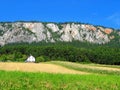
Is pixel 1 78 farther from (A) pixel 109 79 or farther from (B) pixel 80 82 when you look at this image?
(A) pixel 109 79

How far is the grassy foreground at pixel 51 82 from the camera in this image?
25.6 meters

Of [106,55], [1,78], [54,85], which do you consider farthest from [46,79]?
[106,55]

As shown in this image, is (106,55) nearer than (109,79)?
No

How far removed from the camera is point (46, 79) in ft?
89.8

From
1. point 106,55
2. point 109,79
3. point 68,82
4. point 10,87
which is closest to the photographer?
point 10,87

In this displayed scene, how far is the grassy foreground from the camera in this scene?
25562 millimetres

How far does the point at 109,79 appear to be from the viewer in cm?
2967

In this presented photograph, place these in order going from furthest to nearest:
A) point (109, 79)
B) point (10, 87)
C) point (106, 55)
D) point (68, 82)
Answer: point (106, 55) → point (109, 79) → point (68, 82) → point (10, 87)

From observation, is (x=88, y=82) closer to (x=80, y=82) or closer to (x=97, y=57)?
(x=80, y=82)

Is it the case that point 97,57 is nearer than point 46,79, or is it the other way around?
point 46,79

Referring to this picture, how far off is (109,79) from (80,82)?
11.0 feet

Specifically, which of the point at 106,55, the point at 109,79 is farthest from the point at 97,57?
the point at 109,79

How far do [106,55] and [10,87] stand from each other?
545 ft

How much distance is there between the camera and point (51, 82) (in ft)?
87.4
